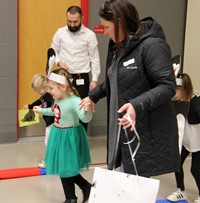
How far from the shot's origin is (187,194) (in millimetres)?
3520

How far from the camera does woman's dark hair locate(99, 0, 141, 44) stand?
6.40 feet

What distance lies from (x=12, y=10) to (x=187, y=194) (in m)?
2.78

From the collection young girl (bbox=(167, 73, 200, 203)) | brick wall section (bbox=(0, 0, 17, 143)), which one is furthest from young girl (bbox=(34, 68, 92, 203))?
brick wall section (bbox=(0, 0, 17, 143))

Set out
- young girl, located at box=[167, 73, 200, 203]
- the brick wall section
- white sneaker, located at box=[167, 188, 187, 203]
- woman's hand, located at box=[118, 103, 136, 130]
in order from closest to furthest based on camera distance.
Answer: woman's hand, located at box=[118, 103, 136, 130] < young girl, located at box=[167, 73, 200, 203] < white sneaker, located at box=[167, 188, 187, 203] < the brick wall section

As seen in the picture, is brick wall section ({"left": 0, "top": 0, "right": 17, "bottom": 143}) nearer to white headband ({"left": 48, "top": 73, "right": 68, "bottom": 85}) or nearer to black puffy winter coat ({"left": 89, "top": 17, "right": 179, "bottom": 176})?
white headband ({"left": 48, "top": 73, "right": 68, "bottom": 85})

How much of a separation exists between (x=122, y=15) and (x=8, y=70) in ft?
9.92

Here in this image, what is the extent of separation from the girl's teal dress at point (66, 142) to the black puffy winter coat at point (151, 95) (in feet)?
3.00

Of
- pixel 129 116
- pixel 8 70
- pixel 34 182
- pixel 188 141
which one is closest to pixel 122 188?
pixel 129 116

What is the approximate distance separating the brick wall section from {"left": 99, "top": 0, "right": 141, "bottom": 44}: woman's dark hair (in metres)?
2.88

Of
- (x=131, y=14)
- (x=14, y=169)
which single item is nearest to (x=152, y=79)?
(x=131, y=14)

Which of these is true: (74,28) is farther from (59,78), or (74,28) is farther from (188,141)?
(188,141)

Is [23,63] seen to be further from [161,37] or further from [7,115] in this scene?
[161,37]

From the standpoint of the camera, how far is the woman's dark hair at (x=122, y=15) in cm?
195

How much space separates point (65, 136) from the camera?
117 inches
